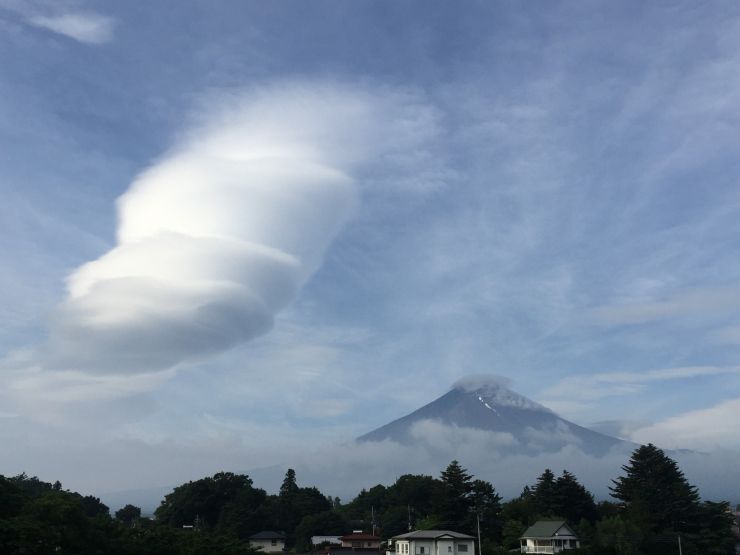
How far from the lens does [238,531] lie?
92750 mm

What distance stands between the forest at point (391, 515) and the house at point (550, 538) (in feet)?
5.28

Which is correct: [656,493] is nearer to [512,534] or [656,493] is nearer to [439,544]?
[512,534]

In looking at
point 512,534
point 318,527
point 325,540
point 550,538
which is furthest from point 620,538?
point 318,527

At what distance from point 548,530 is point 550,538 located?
906mm

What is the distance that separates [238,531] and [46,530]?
66.7 m

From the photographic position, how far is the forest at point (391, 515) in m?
33.6

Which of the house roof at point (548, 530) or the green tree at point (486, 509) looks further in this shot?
the green tree at point (486, 509)

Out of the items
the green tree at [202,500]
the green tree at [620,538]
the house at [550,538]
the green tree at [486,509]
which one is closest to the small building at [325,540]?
the green tree at [202,500]

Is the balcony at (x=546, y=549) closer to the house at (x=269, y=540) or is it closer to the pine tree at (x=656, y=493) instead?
the pine tree at (x=656, y=493)

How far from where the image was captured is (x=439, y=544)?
220 ft

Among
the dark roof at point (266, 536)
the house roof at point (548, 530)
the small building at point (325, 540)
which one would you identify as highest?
the house roof at point (548, 530)

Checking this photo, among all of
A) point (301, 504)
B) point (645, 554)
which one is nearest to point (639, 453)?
point (645, 554)

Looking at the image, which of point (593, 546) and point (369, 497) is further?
point (369, 497)

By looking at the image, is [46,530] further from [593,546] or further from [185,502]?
[185,502]
